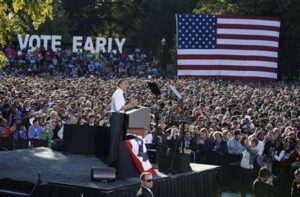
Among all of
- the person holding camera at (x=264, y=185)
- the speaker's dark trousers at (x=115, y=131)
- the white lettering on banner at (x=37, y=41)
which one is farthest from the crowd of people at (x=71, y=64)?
the person holding camera at (x=264, y=185)

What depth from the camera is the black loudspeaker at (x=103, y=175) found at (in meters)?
13.1

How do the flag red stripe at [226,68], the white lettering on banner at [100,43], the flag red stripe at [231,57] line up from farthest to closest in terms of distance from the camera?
the white lettering on banner at [100,43] → the flag red stripe at [231,57] → the flag red stripe at [226,68]

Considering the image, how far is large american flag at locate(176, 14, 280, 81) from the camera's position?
41.4 meters

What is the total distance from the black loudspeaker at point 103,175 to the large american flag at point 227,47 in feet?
90.5

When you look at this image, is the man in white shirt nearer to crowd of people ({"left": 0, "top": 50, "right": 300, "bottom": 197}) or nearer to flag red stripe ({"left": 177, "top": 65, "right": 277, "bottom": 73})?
crowd of people ({"left": 0, "top": 50, "right": 300, "bottom": 197})

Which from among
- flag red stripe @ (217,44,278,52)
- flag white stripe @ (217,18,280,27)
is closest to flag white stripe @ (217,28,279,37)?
flag white stripe @ (217,18,280,27)

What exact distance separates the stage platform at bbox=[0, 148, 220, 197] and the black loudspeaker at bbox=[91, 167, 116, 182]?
0.11 metres

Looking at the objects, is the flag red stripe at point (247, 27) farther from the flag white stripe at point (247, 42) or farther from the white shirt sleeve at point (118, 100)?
the white shirt sleeve at point (118, 100)

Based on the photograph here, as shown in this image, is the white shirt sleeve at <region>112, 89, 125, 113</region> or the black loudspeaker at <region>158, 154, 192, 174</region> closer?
the white shirt sleeve at <region>112, 89, 125, 113</region>

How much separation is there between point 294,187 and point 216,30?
91.7 feet

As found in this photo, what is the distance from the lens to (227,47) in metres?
41.9

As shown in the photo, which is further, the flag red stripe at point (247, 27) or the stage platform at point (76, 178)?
the flag red stripe at point (247, 27)

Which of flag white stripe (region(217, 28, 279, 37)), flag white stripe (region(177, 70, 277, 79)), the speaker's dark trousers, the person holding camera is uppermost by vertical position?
flag white stripe (region(217, 28, 279, 37))

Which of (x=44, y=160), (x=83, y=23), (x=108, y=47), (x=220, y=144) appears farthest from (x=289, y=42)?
(x=44, y=160)
